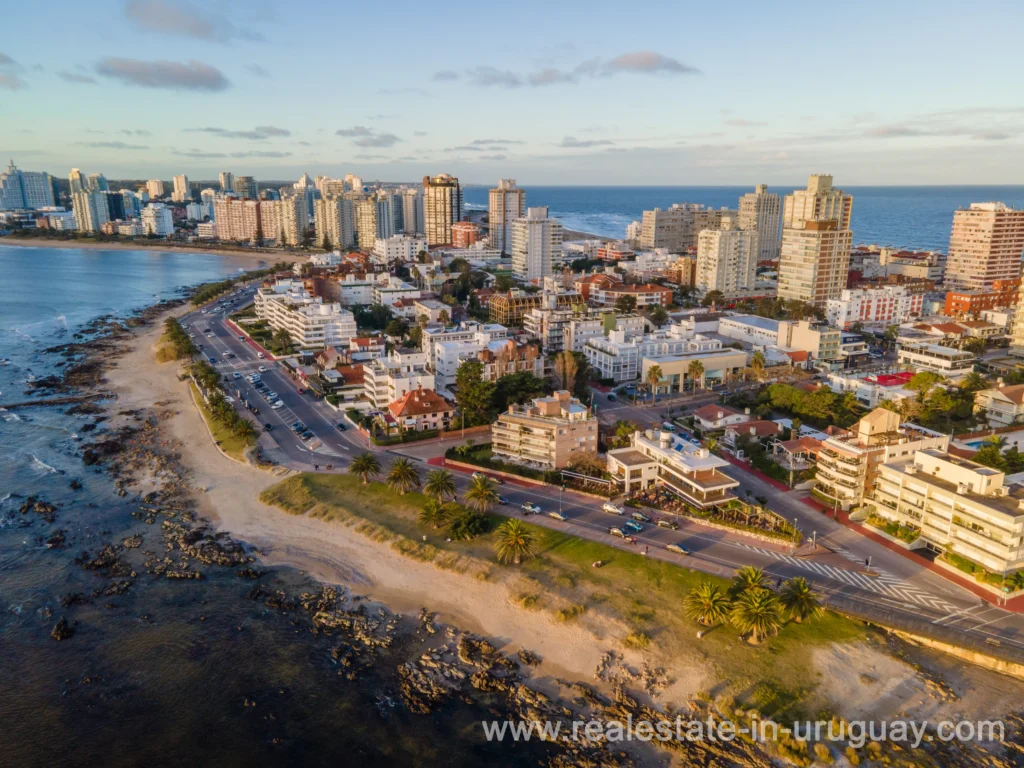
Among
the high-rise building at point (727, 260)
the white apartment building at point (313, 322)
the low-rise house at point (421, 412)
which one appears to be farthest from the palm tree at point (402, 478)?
the high-rise building at point (727, 260)

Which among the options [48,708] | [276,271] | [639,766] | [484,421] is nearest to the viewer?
[639,766]

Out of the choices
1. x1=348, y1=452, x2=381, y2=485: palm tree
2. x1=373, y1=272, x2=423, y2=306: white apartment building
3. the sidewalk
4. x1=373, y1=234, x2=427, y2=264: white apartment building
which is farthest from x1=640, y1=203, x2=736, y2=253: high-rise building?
x1=348, y1=452, x2=381, y2=485: palm tree

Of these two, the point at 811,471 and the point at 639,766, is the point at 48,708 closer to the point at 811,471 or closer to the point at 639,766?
the point at 639,766

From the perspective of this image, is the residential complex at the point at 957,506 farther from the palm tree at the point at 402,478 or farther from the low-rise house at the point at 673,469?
the palm tree at the point at 402,478

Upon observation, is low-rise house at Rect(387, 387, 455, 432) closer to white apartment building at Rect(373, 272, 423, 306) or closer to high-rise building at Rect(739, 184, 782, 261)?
white apartment building at Rect(373, 272, 423, 306)

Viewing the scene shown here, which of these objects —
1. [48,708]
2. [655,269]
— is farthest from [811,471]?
[655,269]

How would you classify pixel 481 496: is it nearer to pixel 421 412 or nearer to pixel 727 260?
pixel 421 412

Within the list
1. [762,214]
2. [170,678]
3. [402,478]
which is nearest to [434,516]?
[402,478]
